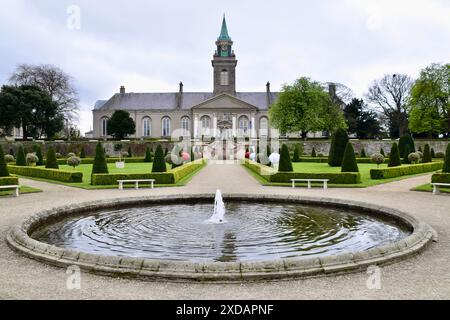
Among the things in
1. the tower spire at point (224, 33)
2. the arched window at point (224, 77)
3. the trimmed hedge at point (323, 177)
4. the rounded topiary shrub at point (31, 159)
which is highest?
the tower spire at point (224, 33)

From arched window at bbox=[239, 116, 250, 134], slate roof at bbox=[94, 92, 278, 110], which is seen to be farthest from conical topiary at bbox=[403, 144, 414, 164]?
slate roof at bbox=[94, 92, 278, 110]

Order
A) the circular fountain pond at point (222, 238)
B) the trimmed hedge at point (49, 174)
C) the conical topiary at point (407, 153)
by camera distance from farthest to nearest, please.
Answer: the conical topiary at point (407, 153) < the trimmed hedge at point (49, 174) < the circular fountain pond at point (222, 238)

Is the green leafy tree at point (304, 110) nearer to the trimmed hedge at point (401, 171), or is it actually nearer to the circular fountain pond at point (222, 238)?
the trimmed hedge at point (401, 171)

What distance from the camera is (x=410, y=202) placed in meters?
14.1

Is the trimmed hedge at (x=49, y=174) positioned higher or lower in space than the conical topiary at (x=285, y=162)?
lower

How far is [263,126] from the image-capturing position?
233 feet

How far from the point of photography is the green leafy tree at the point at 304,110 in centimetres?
5356

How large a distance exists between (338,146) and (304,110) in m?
24.7

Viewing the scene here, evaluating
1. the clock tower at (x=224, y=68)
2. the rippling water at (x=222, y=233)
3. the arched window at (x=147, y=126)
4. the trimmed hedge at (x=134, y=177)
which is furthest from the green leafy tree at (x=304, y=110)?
the rippling water at (x=222, y=233)

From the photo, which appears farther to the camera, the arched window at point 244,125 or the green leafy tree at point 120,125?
the arched window at point 244,125

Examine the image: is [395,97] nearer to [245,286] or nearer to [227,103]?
[227,103]

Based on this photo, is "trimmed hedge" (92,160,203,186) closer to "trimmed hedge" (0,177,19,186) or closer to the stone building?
"trimmed hedge" (0,177,19,186)

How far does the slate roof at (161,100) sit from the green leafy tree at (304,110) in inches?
669
